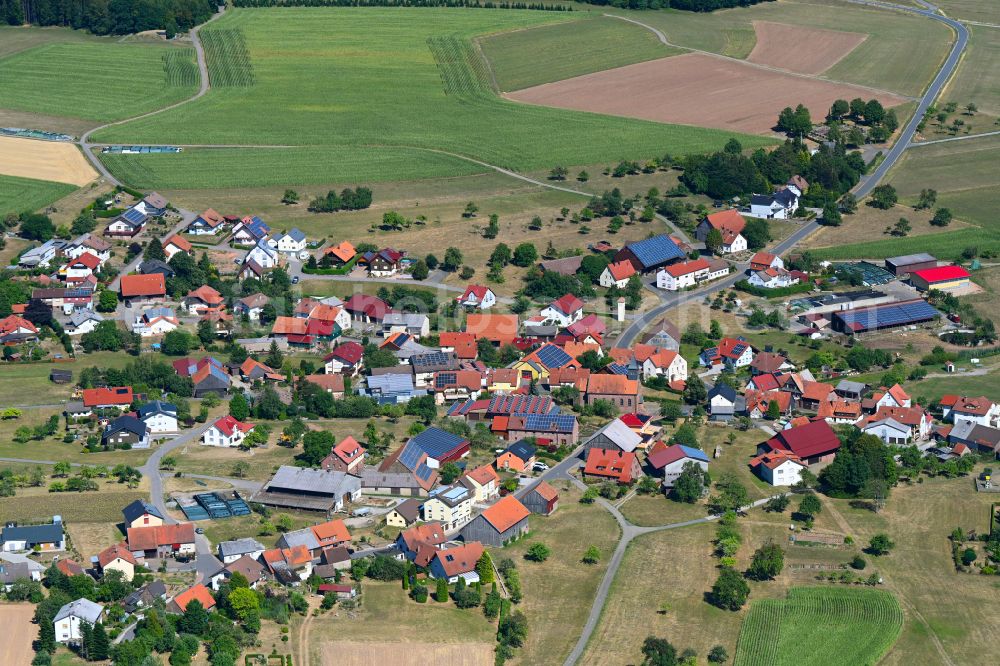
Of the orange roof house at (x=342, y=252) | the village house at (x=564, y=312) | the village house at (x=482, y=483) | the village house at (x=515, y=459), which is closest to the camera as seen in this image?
the village house at (x=482, y=483)

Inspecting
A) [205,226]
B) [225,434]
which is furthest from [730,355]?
[205,226]

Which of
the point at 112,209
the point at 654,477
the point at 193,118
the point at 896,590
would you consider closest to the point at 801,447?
the point at 654,477

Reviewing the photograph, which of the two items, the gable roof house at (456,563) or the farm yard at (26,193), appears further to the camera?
the farm yard at (26,193)

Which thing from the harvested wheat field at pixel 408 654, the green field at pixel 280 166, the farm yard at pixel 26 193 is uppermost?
the green field at pixel 280 166

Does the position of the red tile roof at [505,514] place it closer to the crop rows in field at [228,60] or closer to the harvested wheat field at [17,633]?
the harvested wheat field at [17,633]

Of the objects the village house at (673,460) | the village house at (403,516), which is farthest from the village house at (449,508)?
the village house at (673,460)

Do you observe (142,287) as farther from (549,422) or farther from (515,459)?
(515,459)
